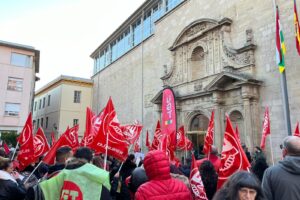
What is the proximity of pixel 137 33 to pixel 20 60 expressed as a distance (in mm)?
12682

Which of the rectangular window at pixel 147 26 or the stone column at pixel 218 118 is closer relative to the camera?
the stone column at pixel 218 118

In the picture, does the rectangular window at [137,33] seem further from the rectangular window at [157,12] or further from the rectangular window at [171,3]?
the rectangular window at [171,3]

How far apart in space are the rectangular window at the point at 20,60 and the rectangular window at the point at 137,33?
11.6 metres

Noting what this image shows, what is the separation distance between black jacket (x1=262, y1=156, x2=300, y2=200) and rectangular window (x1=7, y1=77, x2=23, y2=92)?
27718mm

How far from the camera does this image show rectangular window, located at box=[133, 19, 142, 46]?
2364 cm

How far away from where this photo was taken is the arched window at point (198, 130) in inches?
586

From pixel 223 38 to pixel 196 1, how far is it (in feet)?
13.0

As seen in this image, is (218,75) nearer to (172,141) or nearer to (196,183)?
(172,141)

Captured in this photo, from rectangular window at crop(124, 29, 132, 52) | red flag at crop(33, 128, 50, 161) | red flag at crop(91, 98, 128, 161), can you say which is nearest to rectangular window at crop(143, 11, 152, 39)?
rectangular window at crop(124, 29, 132, 52)

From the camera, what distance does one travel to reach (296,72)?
10.5 m

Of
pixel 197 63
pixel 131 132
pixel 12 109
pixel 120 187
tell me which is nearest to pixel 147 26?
pixel 197 63

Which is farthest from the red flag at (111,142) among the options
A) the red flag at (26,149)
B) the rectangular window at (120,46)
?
the rectangular window at (120,46)

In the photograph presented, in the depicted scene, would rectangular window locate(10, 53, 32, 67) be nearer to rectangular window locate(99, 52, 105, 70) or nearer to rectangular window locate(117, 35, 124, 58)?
rectangular window locate(99, 52, 105, 70)

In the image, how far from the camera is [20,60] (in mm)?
27031
